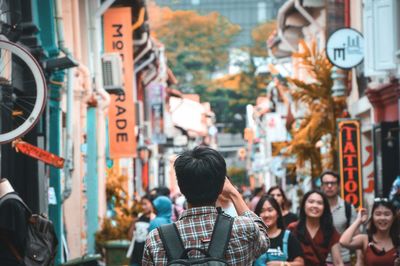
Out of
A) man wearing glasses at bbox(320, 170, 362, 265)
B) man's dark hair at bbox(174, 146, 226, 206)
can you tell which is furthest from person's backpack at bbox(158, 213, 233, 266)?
man wearing glasses at bbox(320, 170, 362, 265)

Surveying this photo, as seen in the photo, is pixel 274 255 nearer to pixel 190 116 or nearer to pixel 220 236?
pixel 220 236

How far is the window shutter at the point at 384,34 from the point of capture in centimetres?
1756

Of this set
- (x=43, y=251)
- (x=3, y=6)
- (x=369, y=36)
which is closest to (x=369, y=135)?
(x=369, y=36)

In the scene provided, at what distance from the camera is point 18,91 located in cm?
1434

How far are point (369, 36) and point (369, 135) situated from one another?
751cm

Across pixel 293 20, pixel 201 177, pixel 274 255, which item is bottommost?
pixel 274 255

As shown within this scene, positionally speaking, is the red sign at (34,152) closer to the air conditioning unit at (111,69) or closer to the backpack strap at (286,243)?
the backpack strap at (286,243)

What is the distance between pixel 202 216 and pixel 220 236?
0.15 meters

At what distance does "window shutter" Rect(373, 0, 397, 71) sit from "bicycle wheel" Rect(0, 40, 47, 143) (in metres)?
5.78

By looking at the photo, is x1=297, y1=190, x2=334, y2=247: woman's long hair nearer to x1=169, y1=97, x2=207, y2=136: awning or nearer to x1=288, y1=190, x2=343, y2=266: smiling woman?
x1=288, y1=190, x2=343, y2=266: smiling woman

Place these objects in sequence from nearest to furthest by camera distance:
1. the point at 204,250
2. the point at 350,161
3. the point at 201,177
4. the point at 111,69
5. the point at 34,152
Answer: the point at 204,250, the point at 201,177, the point at 34,152, the point at 350,161, the point at 111,69

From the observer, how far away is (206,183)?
18.4 ft

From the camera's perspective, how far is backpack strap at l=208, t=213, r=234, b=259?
5.48 m

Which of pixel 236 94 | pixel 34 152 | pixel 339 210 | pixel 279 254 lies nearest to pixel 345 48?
pixel 339 210
